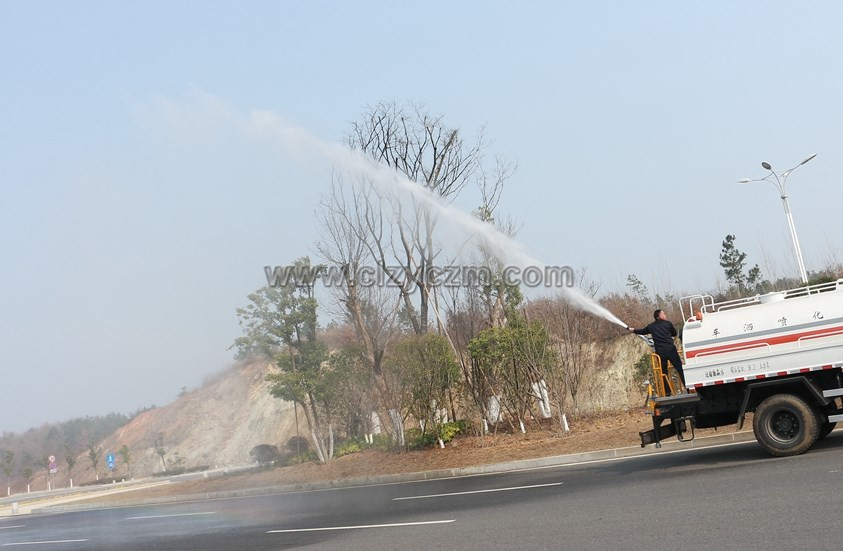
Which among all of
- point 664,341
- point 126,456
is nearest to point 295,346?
point 664,341

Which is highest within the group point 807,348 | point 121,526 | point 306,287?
point 306,287

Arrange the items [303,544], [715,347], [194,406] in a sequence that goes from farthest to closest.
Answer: [194,406]
[715,347]
[303,544]

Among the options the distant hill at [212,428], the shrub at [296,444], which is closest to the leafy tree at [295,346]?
the shrub at [296,444]

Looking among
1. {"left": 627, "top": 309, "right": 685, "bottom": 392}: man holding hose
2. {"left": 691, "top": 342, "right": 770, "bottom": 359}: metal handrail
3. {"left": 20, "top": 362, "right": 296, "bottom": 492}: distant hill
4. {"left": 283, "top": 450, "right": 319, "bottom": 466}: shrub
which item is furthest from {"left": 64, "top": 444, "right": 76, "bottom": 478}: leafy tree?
{"left": 691, "top": 342, "right": 770, "bottom": 359}: metal handrail

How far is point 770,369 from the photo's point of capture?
12.5m

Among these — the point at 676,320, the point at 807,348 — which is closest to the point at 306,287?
the point at 676,320

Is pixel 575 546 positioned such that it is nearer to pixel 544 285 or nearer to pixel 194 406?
pixel 544 285

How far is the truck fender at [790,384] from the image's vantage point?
12195 mm

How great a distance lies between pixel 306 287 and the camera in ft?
94.6

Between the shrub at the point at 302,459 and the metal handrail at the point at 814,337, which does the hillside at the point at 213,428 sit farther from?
the metal handrail at the point at 814,337

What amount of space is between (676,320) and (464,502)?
21.1 meters

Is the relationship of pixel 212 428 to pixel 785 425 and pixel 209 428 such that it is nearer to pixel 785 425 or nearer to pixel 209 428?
pixel 209 428

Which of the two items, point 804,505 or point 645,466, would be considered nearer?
point 804,505

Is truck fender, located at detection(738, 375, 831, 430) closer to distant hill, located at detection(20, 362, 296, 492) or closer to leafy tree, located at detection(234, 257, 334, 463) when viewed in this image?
leafy tree, located at detection(234, 257, 334, 463)
